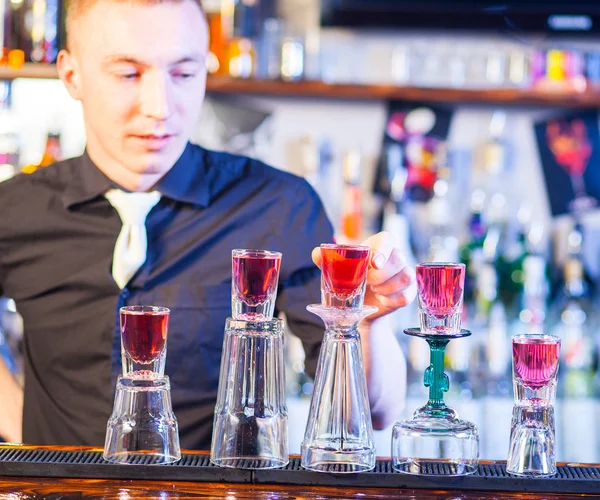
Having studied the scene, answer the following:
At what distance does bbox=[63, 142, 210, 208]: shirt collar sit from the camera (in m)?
1.71

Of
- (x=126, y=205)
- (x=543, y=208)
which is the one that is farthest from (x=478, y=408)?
(x=126, y=205)

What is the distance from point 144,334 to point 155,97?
553mm

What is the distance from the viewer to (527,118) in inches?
115

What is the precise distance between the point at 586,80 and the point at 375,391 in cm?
167

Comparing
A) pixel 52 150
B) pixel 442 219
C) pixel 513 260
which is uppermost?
pixel 52 150

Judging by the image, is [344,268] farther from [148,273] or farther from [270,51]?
[270,51]

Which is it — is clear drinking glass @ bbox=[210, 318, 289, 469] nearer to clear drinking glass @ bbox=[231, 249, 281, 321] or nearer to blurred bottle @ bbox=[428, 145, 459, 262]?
clear drinking glass @ bbox=[231, 249, 281, 321]

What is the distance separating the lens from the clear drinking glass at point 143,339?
109 centimetres

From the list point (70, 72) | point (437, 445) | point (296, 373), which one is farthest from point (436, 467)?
point (296, 373)

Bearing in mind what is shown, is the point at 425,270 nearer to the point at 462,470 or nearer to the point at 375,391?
the point at 462,470

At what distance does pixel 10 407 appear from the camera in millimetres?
1722

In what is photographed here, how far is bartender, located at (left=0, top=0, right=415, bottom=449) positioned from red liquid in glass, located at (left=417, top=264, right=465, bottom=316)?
38cm

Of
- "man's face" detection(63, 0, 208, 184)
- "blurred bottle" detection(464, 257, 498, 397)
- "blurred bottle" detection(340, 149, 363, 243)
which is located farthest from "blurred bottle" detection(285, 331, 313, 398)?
"man's face" detection(63, 0, 208, 184)

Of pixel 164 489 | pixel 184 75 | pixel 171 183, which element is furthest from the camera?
pixel 171 183
